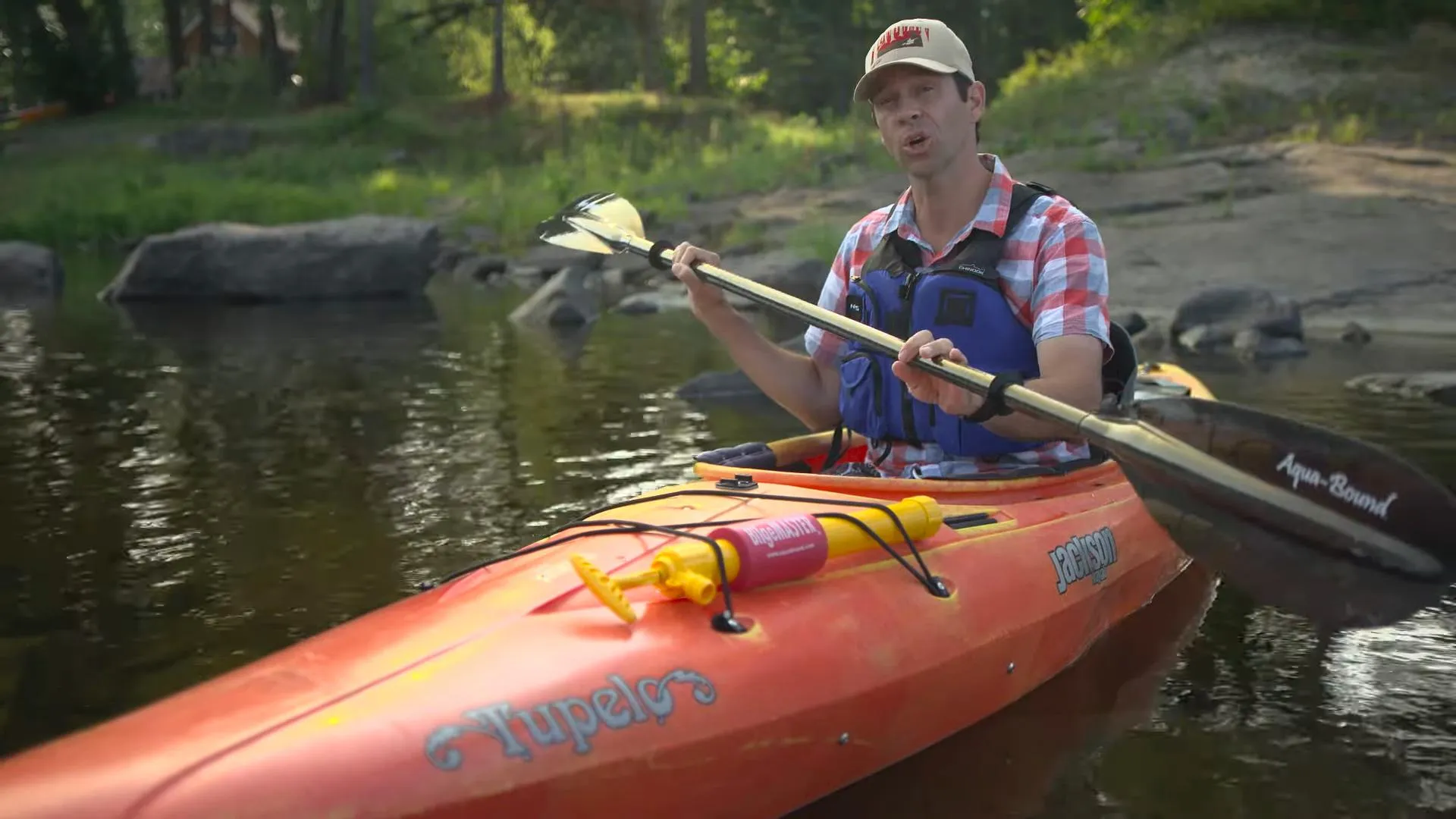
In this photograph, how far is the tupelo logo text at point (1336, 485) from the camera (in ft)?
9.84

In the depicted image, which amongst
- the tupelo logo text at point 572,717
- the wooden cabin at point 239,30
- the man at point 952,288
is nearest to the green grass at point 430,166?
the man at point 952,288

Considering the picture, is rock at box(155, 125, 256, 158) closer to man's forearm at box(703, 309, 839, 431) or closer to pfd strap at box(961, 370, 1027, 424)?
man's forearm at box(703, 309, 839, 431)

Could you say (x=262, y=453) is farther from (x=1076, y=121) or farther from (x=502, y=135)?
(x=502, y=135)

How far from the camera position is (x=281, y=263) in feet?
46.5

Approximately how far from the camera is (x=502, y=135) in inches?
958

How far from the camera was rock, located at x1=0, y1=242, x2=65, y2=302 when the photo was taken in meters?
14.7

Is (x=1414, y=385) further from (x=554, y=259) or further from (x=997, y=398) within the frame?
(x=554, y=259)

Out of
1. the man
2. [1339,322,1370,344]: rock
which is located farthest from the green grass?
the man

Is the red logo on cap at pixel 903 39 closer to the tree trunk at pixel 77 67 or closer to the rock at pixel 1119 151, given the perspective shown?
the rock at pixel 1119 151

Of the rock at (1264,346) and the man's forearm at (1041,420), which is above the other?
the man's forearm at (1041,420)

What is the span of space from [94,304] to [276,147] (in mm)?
11301

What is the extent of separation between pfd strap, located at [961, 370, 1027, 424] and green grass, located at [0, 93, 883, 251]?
45.3ft

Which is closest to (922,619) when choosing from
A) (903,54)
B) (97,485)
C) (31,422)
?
(903,54)

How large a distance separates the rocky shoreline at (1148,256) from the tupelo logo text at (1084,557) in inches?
177
